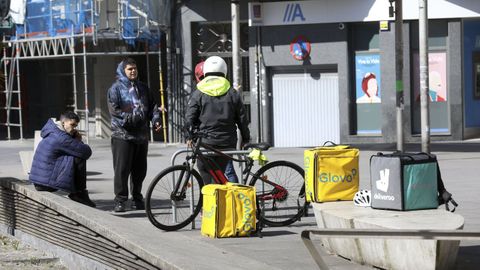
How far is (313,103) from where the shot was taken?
27156mm

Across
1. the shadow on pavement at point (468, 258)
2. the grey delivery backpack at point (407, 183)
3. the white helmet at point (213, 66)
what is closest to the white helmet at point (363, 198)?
the grey delivery backpack at point (407, 183)

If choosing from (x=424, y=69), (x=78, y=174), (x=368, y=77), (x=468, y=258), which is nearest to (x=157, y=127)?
(x=78, y=174)

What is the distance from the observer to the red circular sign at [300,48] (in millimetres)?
26859

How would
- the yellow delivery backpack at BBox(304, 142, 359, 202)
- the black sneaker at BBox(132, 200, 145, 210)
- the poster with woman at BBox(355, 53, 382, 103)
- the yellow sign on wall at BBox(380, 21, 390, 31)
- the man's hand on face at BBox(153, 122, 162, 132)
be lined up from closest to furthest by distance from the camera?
1. the yellow delivery backpack at BBox(304, 142, 359, 202)
2. the man's hand on face at BBox(153, 122, 162, 132)
3. the black sneaker at BBox(132, 200, 145, 210)
4. the yellow sign on wall at BBox(380, 21, 390, 31)
5. the poster with woman at BBox(355, 53, 382, 103)

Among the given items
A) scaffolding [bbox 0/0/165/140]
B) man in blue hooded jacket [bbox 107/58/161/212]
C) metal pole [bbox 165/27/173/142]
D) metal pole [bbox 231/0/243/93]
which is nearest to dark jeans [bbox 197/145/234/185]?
man in blue hooded jacket [bbox 107/58/161/212]

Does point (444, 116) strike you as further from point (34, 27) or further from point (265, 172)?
point (265, 172)

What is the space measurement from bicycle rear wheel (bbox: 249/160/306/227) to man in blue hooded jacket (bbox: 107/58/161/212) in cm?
189

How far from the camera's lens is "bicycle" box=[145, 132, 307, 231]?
1096cm

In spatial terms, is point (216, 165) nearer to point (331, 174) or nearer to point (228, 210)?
point (228, 210)

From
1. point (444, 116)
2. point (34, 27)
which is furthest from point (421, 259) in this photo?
point (34, 27)

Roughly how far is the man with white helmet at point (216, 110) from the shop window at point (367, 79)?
15.2 m

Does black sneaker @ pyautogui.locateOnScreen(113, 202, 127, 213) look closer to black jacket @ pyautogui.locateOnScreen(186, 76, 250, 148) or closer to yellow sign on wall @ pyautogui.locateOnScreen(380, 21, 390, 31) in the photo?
black jacket @ pyautogui.locateOnScreen(186, 76, 250, 148)

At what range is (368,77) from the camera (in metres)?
26.5

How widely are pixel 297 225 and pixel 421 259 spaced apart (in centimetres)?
366
